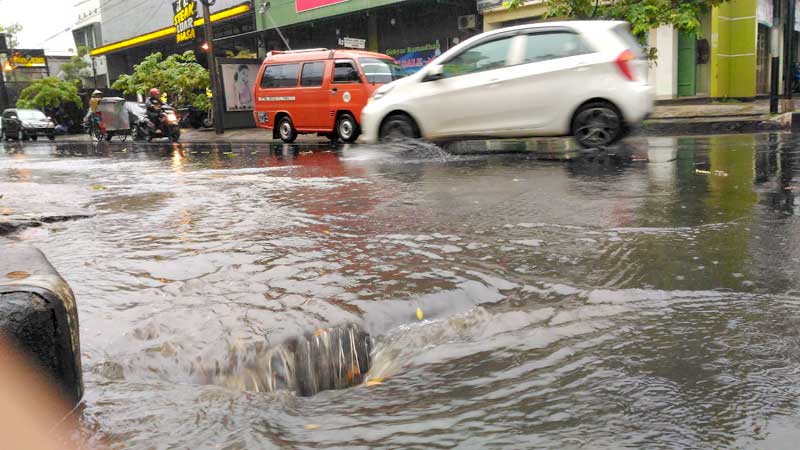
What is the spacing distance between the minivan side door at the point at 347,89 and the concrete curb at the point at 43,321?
1210 centimetres

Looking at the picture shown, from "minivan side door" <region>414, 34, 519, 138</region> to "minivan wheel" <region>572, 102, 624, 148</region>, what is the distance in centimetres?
87

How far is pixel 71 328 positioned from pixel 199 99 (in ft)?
79.4

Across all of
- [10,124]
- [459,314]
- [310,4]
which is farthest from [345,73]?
[10,124]

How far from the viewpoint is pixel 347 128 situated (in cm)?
1431

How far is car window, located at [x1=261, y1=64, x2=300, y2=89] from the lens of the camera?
14.9 meters

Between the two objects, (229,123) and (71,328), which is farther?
(229,123)

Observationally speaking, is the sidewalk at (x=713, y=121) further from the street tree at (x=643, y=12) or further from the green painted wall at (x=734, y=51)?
the green painted wall at (x=734, y=51)

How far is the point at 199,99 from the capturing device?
81.0ft

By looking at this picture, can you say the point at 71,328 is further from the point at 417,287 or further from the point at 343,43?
the point at 343,43

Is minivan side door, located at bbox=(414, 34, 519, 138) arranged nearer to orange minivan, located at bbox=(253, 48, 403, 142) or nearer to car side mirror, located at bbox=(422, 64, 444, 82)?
car side mirror, located at bbox=(422, 64, 444, 82)

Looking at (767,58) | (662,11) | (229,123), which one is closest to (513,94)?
(662,11)

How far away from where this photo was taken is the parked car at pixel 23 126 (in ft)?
88.0

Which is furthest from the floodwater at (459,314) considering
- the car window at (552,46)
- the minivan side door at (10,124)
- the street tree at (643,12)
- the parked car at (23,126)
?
the minivan side door at (10,124)

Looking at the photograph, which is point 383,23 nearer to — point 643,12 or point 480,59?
point 643,12
